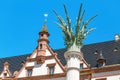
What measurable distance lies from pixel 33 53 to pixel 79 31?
824 inches

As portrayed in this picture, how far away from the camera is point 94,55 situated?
7150 centimetres

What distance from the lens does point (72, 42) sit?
52.6m

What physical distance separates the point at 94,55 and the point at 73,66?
69.8ft

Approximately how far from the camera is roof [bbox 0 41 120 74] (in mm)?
68325

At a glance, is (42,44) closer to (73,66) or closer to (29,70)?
(29,70)

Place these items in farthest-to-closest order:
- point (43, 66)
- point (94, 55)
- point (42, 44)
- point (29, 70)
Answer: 1. point (42, 44)
2. point (94, 55)
3. point (29, 70)
4. point (43, 66)

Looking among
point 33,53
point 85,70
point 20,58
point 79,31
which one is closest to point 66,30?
point 79,31

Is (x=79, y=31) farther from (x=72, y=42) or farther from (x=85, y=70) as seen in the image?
(x=85, y=70)

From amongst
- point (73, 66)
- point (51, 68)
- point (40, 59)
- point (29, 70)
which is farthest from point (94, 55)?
point (73, 66)

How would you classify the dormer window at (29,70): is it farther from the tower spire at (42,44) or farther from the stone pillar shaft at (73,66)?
the stone pillar shaft at (73,66)

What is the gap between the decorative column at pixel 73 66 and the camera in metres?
50.1

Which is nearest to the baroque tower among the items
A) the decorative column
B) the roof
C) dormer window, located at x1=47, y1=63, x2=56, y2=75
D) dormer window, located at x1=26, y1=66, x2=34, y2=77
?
dormer window, located at x1=47, y1=63, x2=56, y2=75

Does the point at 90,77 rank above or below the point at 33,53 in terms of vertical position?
below

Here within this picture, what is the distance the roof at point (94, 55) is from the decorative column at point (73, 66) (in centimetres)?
1618
